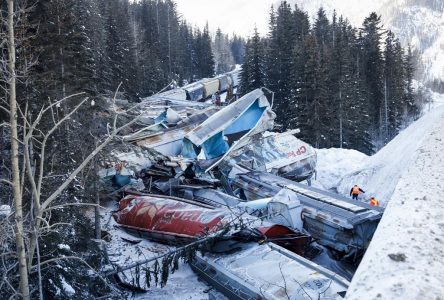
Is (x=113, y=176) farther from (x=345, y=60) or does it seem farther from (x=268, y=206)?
(x=345, y=60)

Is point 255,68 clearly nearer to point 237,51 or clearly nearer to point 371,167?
point 371,167

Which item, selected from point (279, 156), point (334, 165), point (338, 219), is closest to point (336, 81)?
point (334, 165)

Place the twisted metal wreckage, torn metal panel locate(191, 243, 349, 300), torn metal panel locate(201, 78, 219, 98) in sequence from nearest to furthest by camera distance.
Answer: torn metal panel locate(191, 243, 349, 300) → the twisted metal wreckage → torn metal panel locate(201, 78, 219, 98)

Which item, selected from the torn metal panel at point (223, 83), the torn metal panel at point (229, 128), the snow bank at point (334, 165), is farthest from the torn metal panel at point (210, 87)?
the torn metal panel at point (229, 128)

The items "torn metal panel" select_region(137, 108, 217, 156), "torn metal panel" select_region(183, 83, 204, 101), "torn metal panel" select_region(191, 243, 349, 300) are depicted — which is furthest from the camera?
"torn metal panel" select_region(183, 83, 204, 101)

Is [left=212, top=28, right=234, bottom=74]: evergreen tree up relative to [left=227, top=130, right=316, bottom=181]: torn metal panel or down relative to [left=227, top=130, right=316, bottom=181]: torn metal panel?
up

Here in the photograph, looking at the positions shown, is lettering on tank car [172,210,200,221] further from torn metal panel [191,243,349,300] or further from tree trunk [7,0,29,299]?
tree trunk [7,0,29,299]

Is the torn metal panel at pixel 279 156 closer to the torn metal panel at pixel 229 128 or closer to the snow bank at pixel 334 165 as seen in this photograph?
the torn metal panel at pixel 229 128

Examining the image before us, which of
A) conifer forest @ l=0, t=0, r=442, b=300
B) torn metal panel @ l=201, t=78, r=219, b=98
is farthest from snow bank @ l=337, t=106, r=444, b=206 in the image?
torn metal panel @ l=201, t=78, r=219, b=98
